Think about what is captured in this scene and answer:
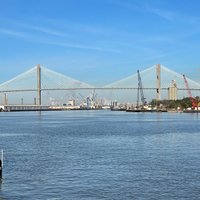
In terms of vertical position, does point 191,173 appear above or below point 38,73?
below

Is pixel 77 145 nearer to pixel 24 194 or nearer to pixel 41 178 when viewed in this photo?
pixel 41 178

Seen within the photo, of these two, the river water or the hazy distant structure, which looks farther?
the hazy distant structure

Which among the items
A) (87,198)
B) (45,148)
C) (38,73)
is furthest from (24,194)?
(38,73)

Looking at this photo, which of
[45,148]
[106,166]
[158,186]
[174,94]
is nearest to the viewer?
[158,186]

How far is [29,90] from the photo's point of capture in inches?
6068

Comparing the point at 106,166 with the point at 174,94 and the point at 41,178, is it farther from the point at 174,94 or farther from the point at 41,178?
the point at 174,94

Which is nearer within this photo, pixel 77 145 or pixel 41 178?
pixel 41 178

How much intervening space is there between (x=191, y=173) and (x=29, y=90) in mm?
135075

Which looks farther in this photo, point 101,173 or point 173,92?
point 173,92

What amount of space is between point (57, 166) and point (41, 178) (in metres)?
3.60

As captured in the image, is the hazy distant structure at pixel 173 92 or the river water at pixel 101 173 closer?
the river water at pixel 101 173

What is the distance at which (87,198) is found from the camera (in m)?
17.4

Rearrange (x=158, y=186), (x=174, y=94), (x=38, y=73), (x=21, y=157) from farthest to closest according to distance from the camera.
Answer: (x=174, y=94)
(x=38, y=73)
(x=21, y=157)
(x=158, y=186)

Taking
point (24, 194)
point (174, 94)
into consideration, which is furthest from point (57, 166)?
point (174, 94)
